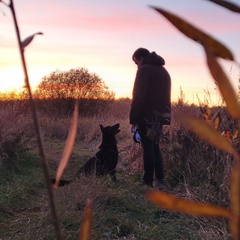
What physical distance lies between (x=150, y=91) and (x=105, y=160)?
3.62ft

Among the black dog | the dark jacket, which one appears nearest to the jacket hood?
the dark jacket

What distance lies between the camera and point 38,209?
5133mm

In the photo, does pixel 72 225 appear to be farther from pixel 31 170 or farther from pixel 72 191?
pixel 31 170

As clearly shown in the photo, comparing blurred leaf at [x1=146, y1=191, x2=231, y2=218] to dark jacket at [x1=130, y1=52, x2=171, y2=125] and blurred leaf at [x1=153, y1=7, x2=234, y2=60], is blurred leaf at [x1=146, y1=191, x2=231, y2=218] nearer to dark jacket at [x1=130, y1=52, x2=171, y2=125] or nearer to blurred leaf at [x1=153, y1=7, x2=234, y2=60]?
blurred leaf at [x1=153, y1=7, x2=234, y2=60]

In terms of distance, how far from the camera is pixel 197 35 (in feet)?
1.09

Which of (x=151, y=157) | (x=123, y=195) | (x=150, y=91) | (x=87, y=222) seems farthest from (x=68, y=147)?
(x=151, y=157)

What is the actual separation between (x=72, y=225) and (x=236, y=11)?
414 centimetres

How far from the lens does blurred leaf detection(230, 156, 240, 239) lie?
30cm

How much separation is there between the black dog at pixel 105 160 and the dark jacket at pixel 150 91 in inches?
26.1

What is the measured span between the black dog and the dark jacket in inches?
26.1

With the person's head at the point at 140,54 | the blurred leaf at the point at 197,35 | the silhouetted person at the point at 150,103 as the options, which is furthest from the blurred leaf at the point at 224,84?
the person's head at the point at 140,54

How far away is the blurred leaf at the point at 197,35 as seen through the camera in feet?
1.08

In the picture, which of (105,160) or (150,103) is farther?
(105,160)

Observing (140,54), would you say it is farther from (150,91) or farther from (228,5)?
(228,5)
